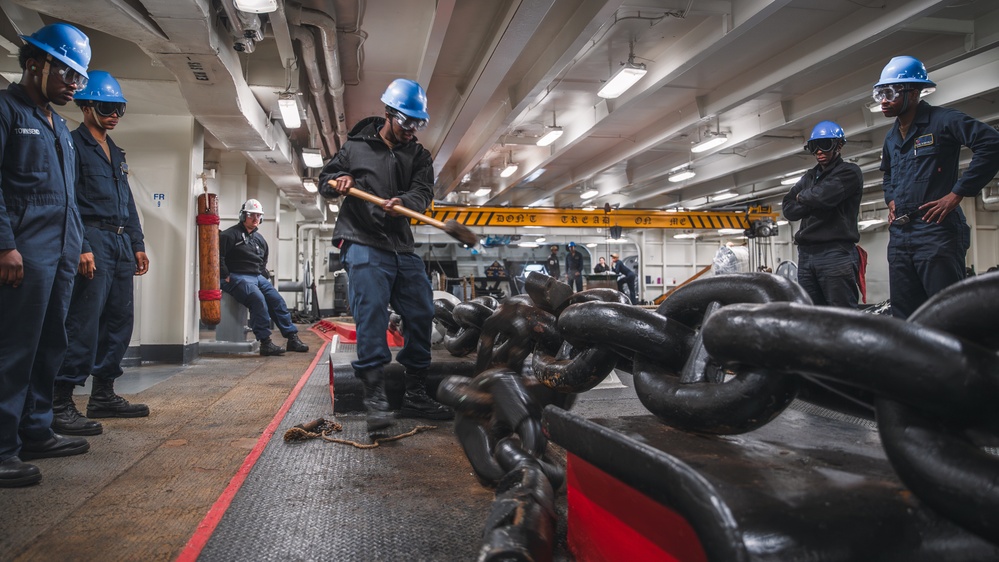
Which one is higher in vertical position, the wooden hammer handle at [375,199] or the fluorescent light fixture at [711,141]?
the fluorescent light fixture at [711,141]

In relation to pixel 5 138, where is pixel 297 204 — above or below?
above

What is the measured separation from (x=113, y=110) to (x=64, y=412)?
159 centimetres

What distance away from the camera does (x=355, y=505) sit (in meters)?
1.35

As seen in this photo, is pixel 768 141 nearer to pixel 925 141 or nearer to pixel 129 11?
pixel 925 141

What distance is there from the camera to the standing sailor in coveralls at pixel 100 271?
243cm

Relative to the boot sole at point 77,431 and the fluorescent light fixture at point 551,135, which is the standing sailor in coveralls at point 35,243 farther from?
the fluorescent light fixture at point 551,135

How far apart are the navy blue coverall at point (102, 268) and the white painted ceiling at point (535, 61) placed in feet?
3.90

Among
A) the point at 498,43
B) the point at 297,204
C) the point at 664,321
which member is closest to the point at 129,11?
the point at 498,43

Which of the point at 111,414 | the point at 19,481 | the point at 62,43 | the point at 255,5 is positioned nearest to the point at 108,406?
the point at 111,414

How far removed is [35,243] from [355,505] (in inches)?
59.6

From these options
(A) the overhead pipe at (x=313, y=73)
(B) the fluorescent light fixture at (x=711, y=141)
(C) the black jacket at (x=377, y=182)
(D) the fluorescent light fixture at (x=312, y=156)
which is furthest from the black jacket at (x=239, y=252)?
(B) the fluorescent light fixture at (x=711, y=141)

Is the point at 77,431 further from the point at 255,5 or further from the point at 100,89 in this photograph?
the point at 255,5

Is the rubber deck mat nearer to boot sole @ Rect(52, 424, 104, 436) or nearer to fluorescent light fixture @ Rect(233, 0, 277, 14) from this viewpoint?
boot sole @ Rect(52, 424, 104, 436)

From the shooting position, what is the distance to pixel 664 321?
868 millimetres
